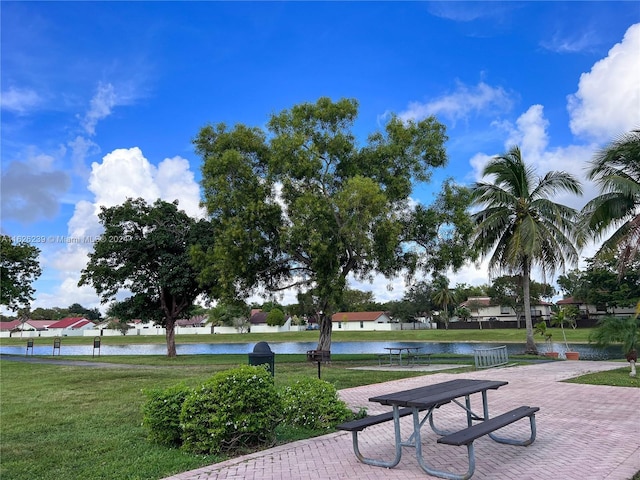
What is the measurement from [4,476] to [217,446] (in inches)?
90.3

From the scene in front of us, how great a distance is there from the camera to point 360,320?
8425 cm

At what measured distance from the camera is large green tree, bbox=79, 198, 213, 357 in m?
24.7

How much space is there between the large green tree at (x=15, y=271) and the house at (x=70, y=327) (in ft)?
224

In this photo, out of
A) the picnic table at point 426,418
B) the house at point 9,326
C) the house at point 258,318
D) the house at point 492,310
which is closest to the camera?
the picnic table at point 426,418

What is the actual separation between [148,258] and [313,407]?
20413 millimetres

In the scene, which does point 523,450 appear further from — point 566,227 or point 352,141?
point 566,227

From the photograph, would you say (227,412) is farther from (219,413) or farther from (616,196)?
(616,196)

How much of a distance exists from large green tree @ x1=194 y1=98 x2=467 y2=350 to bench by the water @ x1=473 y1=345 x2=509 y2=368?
155 inches

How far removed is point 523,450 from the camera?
229 inches

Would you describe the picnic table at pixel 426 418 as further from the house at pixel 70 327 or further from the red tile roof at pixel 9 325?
the red tile roof at pixel 9 325

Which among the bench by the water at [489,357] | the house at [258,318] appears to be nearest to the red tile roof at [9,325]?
the house at [258,318]

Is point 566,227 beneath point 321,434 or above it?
above

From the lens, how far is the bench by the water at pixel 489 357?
1639cm

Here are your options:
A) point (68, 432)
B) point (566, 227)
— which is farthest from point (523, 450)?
point (566, 227)
